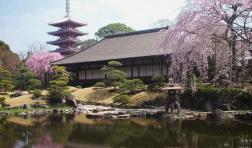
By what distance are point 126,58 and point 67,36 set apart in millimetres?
29352

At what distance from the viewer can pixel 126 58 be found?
33.8 meters

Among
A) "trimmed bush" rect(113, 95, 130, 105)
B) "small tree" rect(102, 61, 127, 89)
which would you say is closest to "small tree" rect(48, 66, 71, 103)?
"small tree" rect(102, 61, 127, 89)

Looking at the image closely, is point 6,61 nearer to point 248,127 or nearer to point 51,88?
point 51,88

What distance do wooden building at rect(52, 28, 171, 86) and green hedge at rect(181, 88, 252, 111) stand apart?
7171 mm

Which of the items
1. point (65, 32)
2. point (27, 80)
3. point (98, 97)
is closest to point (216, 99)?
point (98, 97)

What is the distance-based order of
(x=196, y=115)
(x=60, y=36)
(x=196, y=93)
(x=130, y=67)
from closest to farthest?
1. (x=196, y=115)
2. (x=196, y=93)
3. (x=130, y=67)
4. (x=60, y=36)

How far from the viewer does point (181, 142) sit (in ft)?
40.8

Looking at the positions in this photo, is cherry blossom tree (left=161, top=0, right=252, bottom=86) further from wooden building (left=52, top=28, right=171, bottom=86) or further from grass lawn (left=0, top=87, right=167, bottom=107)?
wooden building (left=52, top=28, right=171, bottom=86)

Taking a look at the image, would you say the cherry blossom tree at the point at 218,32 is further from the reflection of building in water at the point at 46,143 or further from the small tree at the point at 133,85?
the small tree at the point at 133,85

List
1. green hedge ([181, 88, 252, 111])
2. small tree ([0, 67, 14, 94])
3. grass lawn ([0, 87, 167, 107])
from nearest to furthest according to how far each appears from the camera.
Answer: green hedge ([181, 88, 252, 111]) < grass lawn ([0, 87, 167, 107]) < small tree ([0, 67, 14, 94])

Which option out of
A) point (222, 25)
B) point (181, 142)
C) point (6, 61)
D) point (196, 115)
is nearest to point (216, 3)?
point (222, 25)

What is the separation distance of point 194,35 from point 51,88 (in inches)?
614

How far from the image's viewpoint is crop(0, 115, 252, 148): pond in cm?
1227

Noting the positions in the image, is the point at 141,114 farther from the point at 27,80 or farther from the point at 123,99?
the point at 27,80
